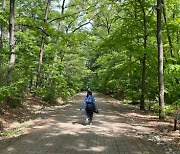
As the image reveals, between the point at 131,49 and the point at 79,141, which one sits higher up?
the point at 131,49

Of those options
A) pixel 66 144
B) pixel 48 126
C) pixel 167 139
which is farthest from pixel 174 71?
pixel 66 144

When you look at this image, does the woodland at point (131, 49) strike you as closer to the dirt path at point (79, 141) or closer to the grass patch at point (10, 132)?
the grass patch at point (10, 132)

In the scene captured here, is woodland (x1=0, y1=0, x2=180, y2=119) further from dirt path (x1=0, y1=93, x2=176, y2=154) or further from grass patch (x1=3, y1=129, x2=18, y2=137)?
dirt path (x1=0, y1=93, x2=176, y2=154)

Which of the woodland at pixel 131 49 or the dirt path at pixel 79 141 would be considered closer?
the dirt path at pixel 79 141

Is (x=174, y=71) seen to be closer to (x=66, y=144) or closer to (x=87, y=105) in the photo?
(x=87, y=105)

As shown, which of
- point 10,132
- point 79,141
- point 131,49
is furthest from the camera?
point 131,49

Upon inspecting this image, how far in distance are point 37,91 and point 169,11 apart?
13039 mm

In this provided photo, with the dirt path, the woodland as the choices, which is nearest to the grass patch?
the dirt path

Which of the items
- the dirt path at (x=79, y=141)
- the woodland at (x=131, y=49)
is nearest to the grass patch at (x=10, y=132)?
the dirt path at (x=79, y=141)

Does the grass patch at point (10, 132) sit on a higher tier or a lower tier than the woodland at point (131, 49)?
lower

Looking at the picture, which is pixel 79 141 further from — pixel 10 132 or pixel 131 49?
pixel 131 49

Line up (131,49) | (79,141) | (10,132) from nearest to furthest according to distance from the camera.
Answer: (79,141), (10,132), (131,49)

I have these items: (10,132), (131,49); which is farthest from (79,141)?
(131,49)

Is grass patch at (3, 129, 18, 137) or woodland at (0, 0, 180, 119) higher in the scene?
woodland at (0, 0, 180, 119)
